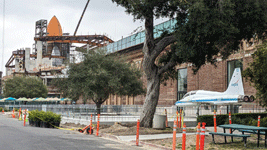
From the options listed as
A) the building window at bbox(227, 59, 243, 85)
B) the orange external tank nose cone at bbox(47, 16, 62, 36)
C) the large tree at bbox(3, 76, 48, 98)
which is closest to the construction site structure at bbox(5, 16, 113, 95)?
the orange external tank nose cone at bbox(47, 16, 62, 36)

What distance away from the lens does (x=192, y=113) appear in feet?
119

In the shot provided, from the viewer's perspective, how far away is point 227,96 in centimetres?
2961

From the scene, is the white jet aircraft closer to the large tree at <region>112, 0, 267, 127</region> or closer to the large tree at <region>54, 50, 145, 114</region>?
the large tree at <region>54, 50, 145, 114</region>

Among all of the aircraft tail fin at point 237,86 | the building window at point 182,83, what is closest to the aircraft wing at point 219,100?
the aircraft tail fin at point 237,86

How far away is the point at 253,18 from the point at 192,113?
70.5 feet

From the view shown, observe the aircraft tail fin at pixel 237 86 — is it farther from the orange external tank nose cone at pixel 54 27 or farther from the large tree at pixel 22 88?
the orange external tank nose cone at pixel 54 27

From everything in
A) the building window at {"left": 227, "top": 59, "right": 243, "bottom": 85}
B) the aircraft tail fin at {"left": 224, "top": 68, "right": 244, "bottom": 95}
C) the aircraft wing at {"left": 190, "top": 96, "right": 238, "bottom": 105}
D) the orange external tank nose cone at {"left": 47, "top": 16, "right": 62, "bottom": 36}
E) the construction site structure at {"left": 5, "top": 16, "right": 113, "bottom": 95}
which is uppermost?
the orange external tank nose cone at {"left": 47, "top": 16, "right": 62, "bottom": 36}

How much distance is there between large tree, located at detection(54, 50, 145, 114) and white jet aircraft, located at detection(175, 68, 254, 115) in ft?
29.0

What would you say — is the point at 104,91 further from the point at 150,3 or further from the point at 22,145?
the point at 22,145

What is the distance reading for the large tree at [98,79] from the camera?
119ft

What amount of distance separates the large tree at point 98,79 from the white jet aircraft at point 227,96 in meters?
8.85

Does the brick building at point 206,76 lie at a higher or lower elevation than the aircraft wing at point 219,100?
higher

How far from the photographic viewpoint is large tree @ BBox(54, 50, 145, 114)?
36188 millimetres

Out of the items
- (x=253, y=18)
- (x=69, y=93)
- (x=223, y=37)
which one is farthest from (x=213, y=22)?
(x=69, y=93)
